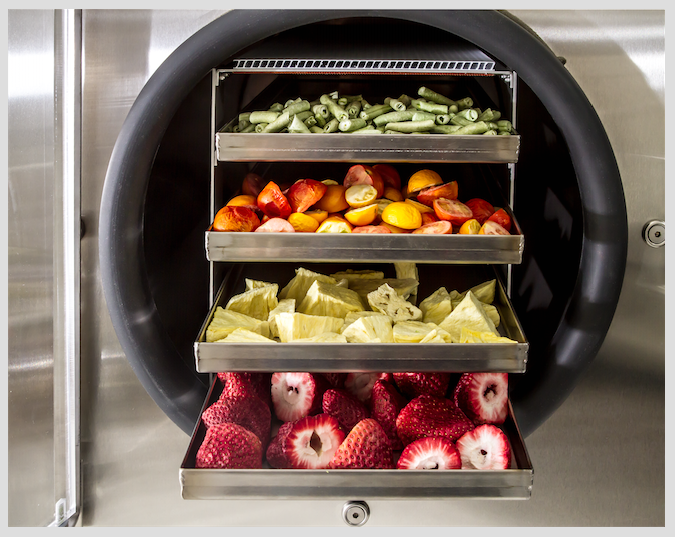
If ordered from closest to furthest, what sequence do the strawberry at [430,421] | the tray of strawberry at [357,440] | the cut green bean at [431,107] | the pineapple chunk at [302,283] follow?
the tray of strawberry at [357,440], the strawberry at [430,421], the cut green bean at [431,107], the pineapple chunk at [302,283]

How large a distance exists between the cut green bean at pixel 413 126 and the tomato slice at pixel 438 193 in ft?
0.47

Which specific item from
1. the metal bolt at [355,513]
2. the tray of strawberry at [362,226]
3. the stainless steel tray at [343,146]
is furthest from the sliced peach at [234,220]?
the metal bolt at [355,513]

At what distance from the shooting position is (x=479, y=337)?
111 cm

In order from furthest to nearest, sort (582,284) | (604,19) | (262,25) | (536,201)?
(536,201), (604,19), (582,284), (262,25)

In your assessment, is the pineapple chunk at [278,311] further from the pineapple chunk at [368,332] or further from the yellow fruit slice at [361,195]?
the yellow fruit slice at [361,195]

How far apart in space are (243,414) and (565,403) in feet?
2.93

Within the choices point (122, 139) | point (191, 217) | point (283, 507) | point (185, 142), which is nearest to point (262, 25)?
point (122, 139)

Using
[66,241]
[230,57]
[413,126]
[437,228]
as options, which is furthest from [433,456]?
[66,241]

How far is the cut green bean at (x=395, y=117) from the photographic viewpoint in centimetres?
122

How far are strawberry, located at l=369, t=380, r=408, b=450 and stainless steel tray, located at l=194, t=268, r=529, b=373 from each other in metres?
0.15

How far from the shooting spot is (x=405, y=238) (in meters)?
1.13

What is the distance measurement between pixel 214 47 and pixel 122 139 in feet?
0.90

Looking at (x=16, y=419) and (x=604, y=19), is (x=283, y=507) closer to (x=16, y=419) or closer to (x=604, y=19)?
(x=16, y=419)

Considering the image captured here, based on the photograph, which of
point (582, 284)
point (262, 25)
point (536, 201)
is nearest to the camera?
point (262, 25)
